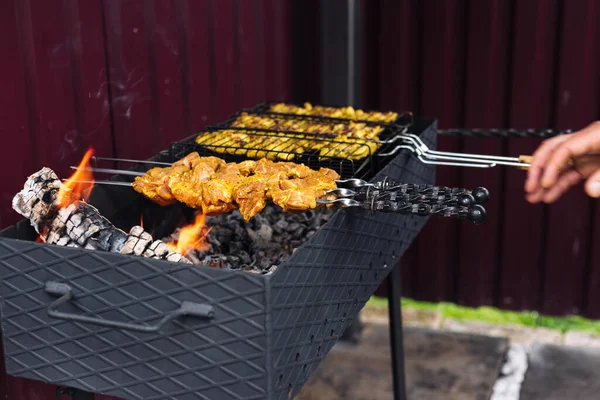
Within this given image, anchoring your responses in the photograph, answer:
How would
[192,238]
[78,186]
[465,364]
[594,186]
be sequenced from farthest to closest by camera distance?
[465,364]
[192,238]
[78,186]
[594,186]

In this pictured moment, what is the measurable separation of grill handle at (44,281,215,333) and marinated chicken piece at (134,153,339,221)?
1.55 ft

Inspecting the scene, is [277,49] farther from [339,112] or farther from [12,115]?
[12,115]

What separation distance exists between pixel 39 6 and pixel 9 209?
639 mm

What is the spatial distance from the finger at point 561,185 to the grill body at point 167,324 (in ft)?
2.10

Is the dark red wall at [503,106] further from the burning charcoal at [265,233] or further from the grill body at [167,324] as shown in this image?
the grill body at [167,324]

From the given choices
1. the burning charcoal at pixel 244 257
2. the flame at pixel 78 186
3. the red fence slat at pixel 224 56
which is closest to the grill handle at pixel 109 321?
the flame at pixel 78 186

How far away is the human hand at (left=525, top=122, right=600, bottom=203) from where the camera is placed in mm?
2064

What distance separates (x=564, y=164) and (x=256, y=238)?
3.70 feet

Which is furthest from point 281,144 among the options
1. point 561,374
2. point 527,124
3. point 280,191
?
point 561,374

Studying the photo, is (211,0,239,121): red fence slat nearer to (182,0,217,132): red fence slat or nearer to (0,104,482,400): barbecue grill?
(182,0,217,132): red fence slat

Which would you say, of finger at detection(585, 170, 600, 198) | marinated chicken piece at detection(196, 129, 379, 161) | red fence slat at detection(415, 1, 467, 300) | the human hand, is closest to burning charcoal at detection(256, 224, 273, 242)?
marinated chicken piece at detection(196, 129, 379, 161)

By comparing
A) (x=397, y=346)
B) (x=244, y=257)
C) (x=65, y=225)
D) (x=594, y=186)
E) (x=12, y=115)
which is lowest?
(x=397, y=346)

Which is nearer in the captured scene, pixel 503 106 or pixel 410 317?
pixel 503 106

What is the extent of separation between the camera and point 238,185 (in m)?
2.30
